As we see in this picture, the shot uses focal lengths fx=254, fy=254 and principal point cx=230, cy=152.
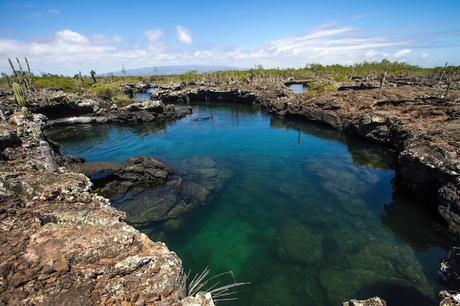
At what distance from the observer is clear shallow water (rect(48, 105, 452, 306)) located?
13414mm

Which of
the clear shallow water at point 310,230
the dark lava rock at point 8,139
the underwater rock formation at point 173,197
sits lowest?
the clear shallow water at point 310,230

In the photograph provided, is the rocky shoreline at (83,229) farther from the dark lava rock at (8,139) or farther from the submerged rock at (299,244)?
the submerged rock at (299,244)

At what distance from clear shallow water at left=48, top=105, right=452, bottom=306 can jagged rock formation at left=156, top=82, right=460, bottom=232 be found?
70.7 inches

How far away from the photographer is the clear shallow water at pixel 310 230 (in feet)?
44.0

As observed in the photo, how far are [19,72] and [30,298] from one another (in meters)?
85.4

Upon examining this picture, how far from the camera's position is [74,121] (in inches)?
1997

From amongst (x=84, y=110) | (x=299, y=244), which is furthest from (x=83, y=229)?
(x=84, y=110)

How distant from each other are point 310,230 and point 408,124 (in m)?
20.2

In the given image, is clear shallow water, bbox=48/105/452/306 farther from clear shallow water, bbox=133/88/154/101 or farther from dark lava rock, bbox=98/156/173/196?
clear shallow water, bbox=133/88/154/101

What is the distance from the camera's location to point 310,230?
17.7 meters

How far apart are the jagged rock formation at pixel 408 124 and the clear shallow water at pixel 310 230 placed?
180 centimetres

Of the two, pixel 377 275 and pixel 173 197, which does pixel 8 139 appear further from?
pixel 377 275

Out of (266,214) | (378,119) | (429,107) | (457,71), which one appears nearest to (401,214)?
(266,214)

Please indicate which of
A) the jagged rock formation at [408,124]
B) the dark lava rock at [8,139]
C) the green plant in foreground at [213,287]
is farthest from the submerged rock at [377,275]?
the dark lava rock at [8,139]
